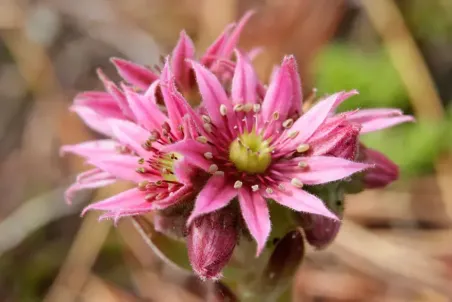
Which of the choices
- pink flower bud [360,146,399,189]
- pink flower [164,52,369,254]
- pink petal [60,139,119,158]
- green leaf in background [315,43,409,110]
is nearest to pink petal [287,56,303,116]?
pink flower [164,52,369,254]

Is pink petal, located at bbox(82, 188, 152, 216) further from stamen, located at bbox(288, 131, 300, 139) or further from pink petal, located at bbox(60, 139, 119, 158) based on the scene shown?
stamen, located at bbox(288, 131, 300, 139)

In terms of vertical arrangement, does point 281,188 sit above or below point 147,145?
below

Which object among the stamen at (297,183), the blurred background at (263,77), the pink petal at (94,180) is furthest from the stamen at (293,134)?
the blurred background at (263,77)

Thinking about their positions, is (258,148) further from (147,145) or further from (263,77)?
(263,77)

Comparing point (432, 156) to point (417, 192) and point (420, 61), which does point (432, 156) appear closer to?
point (417, 192)

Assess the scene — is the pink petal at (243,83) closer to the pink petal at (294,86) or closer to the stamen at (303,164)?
the pink petal at (294,86)

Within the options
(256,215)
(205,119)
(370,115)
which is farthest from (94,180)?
(370,115)
